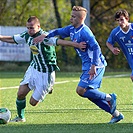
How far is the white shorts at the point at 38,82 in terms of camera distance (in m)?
10.3

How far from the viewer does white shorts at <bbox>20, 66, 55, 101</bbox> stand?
10312 millimetres

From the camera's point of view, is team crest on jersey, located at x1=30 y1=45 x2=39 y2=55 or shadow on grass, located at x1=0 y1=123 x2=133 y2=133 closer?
shadow on grass, located at x1=0 y1=123 x2=133 y2=133

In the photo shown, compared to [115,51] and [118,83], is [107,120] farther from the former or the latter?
[118,83]

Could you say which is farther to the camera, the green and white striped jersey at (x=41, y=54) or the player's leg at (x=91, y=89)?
the green and white striped jersey at (x=41, y=54)

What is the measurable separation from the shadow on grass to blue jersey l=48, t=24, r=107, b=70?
917mm

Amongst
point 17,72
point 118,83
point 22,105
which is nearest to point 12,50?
point 17,72

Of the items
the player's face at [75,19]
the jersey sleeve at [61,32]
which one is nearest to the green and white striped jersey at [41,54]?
the jersey sleeve at [61,32]

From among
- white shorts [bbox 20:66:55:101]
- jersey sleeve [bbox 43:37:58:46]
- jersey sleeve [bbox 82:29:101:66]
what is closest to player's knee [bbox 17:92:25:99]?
white shorts [bbox 20:66:55:101]

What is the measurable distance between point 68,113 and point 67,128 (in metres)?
2.27

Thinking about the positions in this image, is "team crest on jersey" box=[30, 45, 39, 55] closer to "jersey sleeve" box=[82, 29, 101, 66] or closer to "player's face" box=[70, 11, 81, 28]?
"player's face" box=[70, 11, 81, 28]

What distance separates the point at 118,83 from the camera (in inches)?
723

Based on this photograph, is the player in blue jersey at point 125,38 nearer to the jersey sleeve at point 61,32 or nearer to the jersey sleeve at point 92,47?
the jersey sleeve at point 92,47

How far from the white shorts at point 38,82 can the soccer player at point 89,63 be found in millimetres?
675

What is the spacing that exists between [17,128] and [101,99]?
145 centimetres
